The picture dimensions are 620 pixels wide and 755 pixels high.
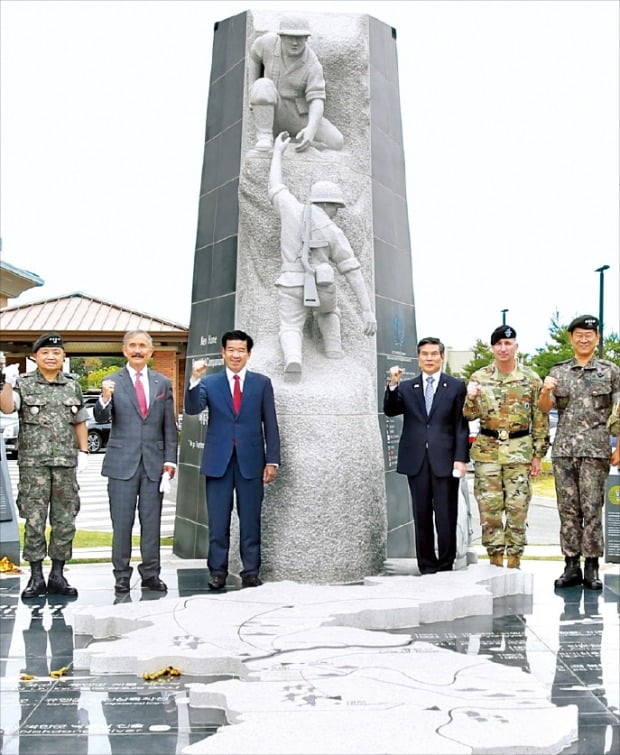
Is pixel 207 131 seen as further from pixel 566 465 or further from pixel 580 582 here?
pixel 580 582

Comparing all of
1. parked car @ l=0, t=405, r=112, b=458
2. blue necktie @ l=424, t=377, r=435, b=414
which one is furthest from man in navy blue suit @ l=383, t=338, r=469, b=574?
parked car @ l=0, t=405, r=112, b=458

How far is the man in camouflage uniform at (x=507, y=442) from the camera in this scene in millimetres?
5891

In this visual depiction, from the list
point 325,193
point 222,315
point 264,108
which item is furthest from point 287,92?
point 222,315

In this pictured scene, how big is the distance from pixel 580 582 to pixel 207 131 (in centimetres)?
478

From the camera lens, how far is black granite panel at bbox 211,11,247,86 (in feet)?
24.6

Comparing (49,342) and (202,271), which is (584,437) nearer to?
(49,342)

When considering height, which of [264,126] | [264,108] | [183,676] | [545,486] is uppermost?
[264,108]

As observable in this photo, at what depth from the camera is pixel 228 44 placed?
7.77 m

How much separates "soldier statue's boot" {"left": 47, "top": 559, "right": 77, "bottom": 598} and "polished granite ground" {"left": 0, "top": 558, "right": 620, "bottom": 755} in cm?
10

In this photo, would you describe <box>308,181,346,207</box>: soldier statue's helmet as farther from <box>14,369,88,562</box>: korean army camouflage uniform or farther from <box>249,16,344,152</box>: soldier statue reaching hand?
<box>14,369,88,562</box>: korean army camouflage uniform

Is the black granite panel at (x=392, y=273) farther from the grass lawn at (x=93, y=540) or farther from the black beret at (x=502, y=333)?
the grass lawn at (x=93, y=540)

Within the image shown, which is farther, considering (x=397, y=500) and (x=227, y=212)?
(x=397, y=500)

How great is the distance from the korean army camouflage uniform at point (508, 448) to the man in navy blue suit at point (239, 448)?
4.15 feet

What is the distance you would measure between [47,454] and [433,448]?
2.36m
